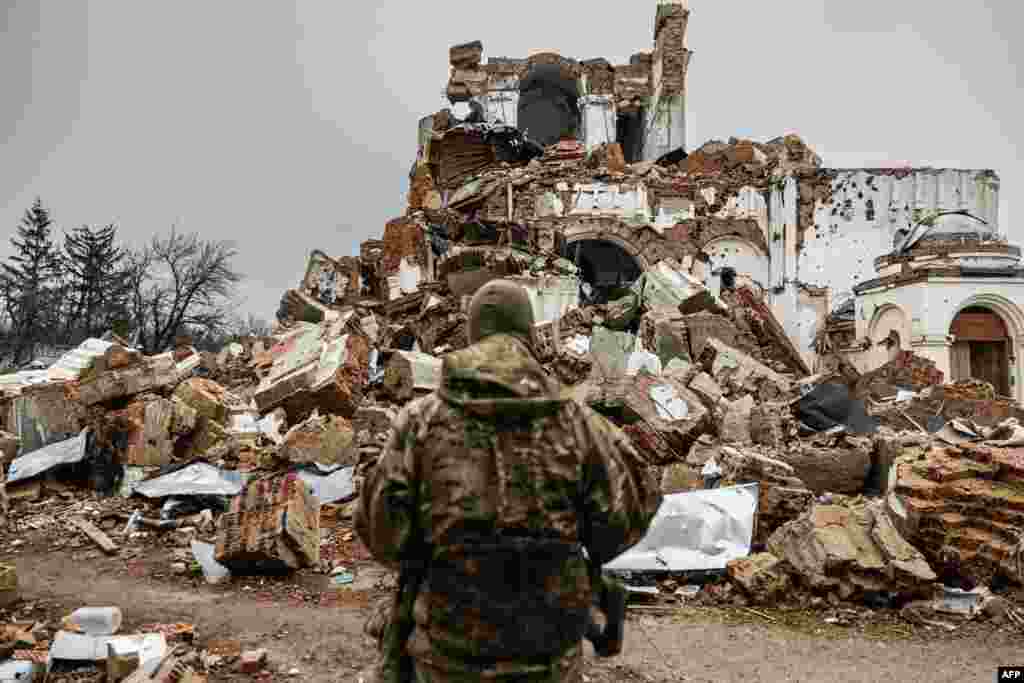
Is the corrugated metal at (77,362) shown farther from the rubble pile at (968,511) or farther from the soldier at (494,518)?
the rubble pile at (968,511)

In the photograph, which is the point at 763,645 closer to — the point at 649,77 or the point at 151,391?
the point at 151,391

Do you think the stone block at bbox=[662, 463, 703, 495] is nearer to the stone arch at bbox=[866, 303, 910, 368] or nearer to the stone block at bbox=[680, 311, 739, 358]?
the stone block at bbox=[680, 311, 739, 358]

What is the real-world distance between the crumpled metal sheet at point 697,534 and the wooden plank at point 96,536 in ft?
14.6

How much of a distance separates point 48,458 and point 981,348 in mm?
16066

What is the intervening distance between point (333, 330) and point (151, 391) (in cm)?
264

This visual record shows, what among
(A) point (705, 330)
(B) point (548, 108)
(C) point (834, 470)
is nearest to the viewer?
(C) point (834, 470)

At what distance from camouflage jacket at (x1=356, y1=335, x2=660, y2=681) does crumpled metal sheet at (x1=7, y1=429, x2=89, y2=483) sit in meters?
7.64

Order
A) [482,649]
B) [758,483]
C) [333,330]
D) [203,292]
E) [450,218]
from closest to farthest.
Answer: [482,649] → [758,483] → [333,330] → [450,218] → [203,292]

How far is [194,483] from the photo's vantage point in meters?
6.73

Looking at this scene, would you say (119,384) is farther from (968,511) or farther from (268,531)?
(968,511)

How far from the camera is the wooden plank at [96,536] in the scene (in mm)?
5777

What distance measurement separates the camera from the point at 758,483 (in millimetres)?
5738

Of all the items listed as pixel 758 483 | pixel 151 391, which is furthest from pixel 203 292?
pixel 758 483

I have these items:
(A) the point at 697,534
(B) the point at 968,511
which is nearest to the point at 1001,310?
(B) the point at 968,511
